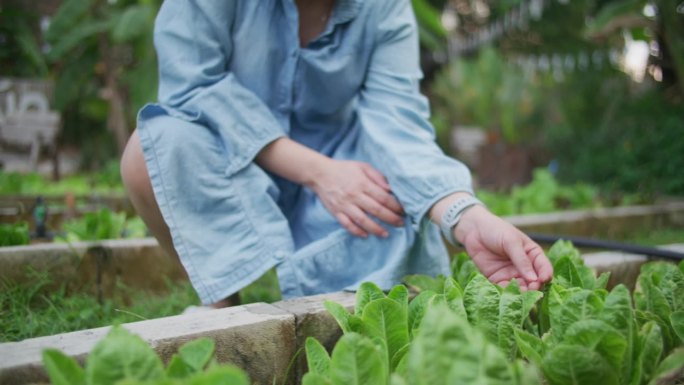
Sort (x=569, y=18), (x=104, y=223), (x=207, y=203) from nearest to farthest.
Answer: (x=207, y=203) → (x=104, y=223) → (x=569, y=18)

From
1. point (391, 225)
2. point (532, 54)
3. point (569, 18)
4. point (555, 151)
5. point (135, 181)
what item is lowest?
point (555, 151)

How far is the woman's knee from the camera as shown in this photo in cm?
132

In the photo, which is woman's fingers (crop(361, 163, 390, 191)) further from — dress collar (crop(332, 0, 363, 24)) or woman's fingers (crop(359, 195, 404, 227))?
dress collar (crop(332, 0, 363, 24))


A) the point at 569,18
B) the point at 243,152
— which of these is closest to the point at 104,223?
the point at 243,152

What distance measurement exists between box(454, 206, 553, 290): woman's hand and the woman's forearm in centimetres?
38

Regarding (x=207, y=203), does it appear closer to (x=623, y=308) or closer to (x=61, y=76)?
(x=623, y=308)

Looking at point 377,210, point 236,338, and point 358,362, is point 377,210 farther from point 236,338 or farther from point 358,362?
point 358,362

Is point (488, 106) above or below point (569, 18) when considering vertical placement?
below

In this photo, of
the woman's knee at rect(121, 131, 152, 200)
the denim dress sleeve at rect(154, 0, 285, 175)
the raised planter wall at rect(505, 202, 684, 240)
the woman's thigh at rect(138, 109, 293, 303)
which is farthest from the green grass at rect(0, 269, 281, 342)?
the raised planter wall at rect(505, 202, 684, 240)

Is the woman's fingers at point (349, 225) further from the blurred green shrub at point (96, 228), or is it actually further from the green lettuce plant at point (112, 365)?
the blurred green shrub at point (96, 228)

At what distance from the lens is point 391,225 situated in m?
1.38

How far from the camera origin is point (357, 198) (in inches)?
52.8

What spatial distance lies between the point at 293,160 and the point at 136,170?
0.38m

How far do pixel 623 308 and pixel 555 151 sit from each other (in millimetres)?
6261
